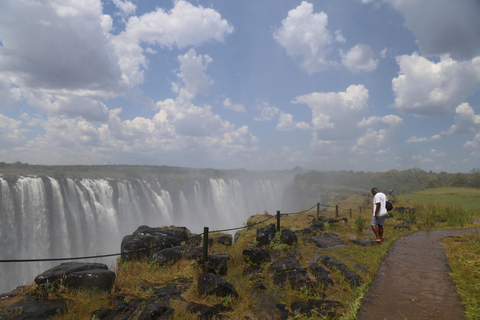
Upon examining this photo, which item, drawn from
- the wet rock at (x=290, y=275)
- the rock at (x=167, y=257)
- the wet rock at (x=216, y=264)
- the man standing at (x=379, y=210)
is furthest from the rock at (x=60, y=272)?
the man standing at (x=379, y=210)

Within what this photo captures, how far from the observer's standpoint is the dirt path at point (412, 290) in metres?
4.48

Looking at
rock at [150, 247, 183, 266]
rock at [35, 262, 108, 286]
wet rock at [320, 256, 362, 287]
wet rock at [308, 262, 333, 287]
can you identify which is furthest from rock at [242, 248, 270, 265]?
rock at [35, 262, 108, 286]

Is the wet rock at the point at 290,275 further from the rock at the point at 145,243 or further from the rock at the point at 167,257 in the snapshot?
the rock at the point at 145,243

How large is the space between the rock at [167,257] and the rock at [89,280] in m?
2.07

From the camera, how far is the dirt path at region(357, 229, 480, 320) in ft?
14.7

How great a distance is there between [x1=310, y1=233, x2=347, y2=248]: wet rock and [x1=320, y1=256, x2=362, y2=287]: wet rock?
2.51 metres

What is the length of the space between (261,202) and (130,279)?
6570cm

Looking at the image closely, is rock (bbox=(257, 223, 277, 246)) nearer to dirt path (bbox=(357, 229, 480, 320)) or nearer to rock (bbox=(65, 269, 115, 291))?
dirt path (bbox=(357, 229, 480, 320))

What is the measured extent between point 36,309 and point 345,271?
714 centimetres

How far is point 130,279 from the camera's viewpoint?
667 centimetres

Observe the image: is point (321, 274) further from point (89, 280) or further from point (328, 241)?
point (89, 280)

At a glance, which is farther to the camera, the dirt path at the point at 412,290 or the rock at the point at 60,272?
the rock at the point at 60,272

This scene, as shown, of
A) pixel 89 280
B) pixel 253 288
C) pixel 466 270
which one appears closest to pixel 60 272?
pixel 89 280

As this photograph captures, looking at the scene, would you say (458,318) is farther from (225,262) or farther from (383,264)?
(225,262)
